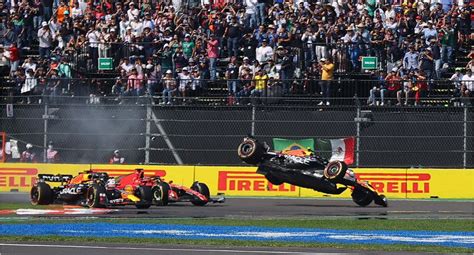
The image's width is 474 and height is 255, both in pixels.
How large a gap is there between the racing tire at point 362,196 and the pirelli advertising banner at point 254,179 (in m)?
3.64

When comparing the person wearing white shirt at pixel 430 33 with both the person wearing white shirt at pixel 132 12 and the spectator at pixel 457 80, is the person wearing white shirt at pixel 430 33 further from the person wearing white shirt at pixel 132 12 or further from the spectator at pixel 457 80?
the person wearing white shirt at pixel 132 12

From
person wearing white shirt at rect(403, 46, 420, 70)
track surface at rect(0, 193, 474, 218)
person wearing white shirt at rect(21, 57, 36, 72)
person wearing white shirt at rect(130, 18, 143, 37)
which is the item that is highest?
person wearing white shirt at rect(130, 18, 143, 37)

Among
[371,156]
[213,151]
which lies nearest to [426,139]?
[371,156]

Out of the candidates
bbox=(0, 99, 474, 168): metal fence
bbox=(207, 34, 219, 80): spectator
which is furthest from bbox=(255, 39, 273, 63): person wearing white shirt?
bbox=(0, 99, 474, 168): metal fence

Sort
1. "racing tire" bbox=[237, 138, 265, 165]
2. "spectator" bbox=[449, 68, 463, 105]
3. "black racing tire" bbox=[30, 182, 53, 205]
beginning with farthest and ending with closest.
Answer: "spectator" bbox=[449, 68, 463, 105]
"racing tire" bbox=[237, 138, 265, 165]
"black racing tire" bbox=[30, 182, 53, 205]

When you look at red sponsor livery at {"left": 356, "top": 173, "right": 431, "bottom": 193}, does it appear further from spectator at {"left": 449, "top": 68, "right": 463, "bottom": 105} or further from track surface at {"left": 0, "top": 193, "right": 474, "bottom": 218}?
spectator at {"left": 449, "top": 68, "right": 463, "bottom": 105}

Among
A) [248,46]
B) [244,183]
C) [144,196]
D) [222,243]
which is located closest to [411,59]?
[248,46]

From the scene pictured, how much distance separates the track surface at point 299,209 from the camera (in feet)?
75.8

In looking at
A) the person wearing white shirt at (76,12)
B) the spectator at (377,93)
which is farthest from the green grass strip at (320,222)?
the person wearing white shirt at (76,12)

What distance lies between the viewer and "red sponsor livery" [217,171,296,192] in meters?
30.8

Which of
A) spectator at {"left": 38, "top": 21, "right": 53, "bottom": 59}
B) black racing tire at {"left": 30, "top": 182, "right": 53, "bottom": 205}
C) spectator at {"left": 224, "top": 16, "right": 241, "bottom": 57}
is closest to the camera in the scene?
black racing tire at {"left": 30, "top": 182, "right": 53, "bottom": 205}

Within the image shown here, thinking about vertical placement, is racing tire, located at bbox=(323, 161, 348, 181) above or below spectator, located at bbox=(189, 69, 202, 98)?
below

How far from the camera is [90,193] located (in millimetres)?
24172

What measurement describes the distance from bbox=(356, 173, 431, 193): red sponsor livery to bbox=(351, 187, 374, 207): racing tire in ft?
11.9
